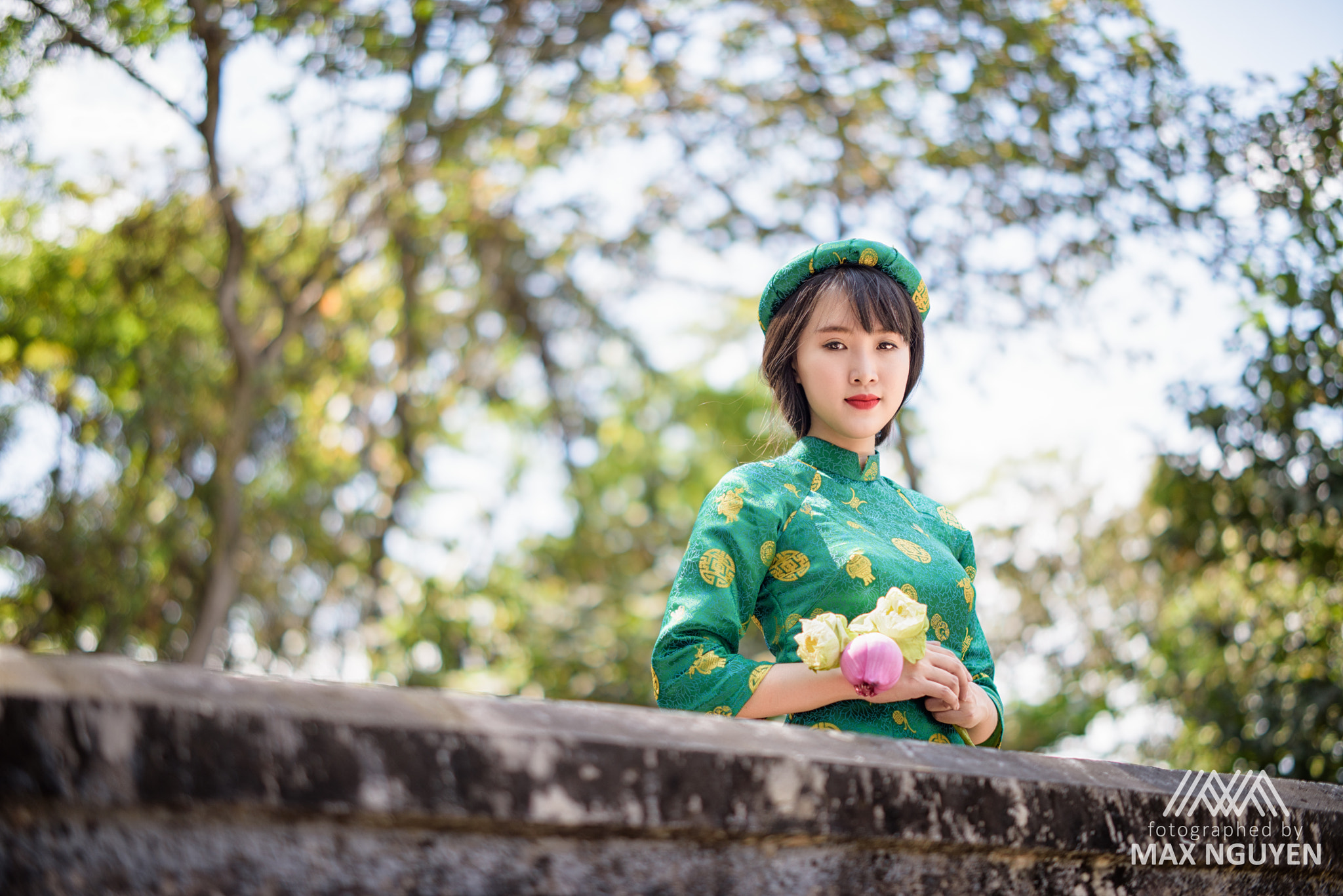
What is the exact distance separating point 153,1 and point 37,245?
258cm

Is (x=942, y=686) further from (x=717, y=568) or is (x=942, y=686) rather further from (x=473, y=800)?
(x=473, y=800)

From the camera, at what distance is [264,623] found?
919 cm

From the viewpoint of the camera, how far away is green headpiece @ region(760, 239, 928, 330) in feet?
6.94

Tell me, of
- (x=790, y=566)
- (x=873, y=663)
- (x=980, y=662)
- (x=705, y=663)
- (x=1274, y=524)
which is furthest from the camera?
(x=1274, y=524)

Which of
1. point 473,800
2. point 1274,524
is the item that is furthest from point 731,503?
point 1274,524

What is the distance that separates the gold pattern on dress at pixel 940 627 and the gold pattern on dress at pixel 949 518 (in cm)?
30

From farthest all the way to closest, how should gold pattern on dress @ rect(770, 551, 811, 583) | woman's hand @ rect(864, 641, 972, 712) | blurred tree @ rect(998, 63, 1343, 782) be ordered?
blurred tree @ rect(998, 63, 1343, 782) < gold pattern on dress @ rect(770, 551, 811, 583) < woman's hand @ rect(864, 641, 972, 712)

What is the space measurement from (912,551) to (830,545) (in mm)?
167

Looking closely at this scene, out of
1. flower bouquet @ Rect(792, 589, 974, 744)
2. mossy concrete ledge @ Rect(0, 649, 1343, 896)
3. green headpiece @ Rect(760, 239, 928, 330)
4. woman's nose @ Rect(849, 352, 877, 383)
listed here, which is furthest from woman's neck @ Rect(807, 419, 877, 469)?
mossy concrete ledge @ Rect(0, 649, 1343, 896)

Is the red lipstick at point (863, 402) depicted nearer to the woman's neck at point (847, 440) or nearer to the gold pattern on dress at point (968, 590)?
the woman's neck at point (847, 440)

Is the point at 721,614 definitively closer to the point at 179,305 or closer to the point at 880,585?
the point at 880,585

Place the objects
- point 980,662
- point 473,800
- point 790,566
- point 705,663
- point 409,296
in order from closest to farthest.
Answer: point 473,800
point 705,663
point 790,566
point 980,662
point 409,296

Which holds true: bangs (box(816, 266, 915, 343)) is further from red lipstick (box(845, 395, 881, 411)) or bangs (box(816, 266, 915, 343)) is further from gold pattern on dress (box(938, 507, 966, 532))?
gold pattern on dress (box(938, 507, 966, 532))

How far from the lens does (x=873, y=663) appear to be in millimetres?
1531
